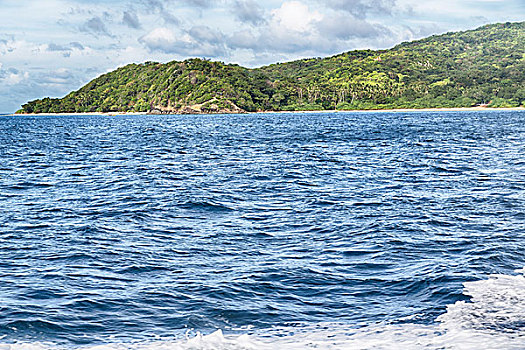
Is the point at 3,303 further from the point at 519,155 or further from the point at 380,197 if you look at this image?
the point at 519,155

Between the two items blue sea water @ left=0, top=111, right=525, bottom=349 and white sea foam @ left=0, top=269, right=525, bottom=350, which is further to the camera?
blue sea water @ left=0, top=111, right=525, bottom=349

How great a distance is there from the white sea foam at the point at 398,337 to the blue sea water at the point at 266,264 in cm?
4

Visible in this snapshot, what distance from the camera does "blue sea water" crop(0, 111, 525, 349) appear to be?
10.4m

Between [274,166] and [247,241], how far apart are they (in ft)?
75.3

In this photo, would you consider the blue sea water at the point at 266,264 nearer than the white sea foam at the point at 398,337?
No

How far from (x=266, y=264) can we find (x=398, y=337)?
5.67 metres

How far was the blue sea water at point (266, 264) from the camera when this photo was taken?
34.2ft

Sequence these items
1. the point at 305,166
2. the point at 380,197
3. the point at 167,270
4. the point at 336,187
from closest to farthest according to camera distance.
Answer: the point at 167,270
the point at 380,197
the point at 336,187
the point at 305,166

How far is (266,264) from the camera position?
49.4ft

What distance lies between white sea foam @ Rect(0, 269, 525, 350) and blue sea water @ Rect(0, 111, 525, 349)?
4cm

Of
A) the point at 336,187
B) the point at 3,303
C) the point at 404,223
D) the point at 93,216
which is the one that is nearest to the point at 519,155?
the point at 336,187

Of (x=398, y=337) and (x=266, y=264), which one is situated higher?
(x=266, y=264)

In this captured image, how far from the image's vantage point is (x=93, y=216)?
860 inches

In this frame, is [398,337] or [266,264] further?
[266,264]
